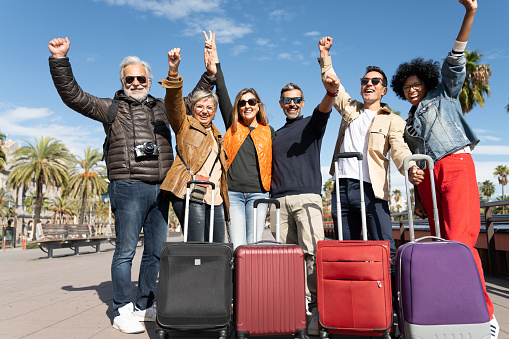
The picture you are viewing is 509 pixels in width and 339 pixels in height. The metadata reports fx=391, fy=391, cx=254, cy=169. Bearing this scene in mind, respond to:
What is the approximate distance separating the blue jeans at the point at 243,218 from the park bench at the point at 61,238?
1093cm

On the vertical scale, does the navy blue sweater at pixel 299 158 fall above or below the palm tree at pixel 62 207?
below

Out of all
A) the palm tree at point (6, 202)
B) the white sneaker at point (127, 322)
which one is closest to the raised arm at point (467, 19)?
the white sneaker at point (127, 322)

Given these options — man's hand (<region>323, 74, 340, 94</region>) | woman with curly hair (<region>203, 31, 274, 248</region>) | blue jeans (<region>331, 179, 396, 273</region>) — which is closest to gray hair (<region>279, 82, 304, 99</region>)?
woman with curly hair (<region>203, 31, 274, 248</region>)

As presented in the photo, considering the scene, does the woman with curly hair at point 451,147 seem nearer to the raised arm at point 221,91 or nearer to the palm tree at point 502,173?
the raised arm at point 221,91

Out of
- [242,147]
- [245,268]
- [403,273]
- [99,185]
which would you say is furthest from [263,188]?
[99,185]

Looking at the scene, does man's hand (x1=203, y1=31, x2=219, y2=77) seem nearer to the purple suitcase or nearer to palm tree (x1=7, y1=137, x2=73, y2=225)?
the purple suitcase

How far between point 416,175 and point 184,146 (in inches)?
81.8

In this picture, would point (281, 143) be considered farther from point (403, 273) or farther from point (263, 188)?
point (403, 273)

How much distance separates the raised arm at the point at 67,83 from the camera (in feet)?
11.5

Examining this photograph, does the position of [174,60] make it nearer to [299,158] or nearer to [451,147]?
[299,158]

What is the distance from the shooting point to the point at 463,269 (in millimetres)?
2535

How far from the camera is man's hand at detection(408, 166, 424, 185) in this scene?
10.2 ft

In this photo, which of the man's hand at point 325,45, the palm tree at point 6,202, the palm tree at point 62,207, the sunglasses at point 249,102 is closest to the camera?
the man's hand at point 325,45

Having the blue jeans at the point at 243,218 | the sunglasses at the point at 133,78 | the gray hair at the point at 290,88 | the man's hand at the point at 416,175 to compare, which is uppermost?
the sunglasses at the point at 133,78
